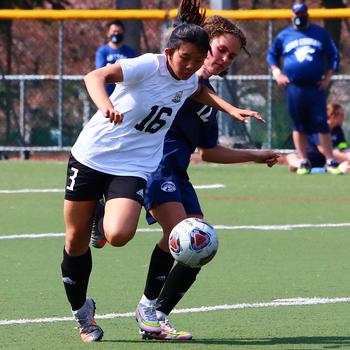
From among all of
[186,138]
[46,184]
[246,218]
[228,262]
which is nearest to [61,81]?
[46,184]

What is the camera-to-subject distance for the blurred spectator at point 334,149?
55.7 ft

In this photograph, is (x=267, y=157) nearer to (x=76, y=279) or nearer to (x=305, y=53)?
(x=76, y=279)

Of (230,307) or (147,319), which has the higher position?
(147,319)

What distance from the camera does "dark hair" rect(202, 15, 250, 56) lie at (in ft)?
23.8

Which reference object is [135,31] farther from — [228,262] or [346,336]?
[346,336]

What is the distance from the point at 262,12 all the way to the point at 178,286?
12095 millimetres

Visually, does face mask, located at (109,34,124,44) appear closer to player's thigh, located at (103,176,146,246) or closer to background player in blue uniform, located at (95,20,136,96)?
background player in blue uniform, located at (95,20,136,96)

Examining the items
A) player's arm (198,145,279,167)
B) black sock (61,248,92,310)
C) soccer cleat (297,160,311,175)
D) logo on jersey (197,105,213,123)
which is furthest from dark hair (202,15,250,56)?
soccer cleat (297,160,311,175)

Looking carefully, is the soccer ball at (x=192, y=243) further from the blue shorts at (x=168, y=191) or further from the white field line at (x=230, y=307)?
the white field line at (x=230, y=307)

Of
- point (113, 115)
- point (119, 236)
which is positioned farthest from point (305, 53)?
point (113, 115)

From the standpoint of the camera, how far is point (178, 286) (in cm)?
710

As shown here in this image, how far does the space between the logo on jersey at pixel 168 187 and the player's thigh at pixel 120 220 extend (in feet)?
1.27

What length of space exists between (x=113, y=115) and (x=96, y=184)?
0.65 meters

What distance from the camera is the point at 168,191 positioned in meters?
7.14
